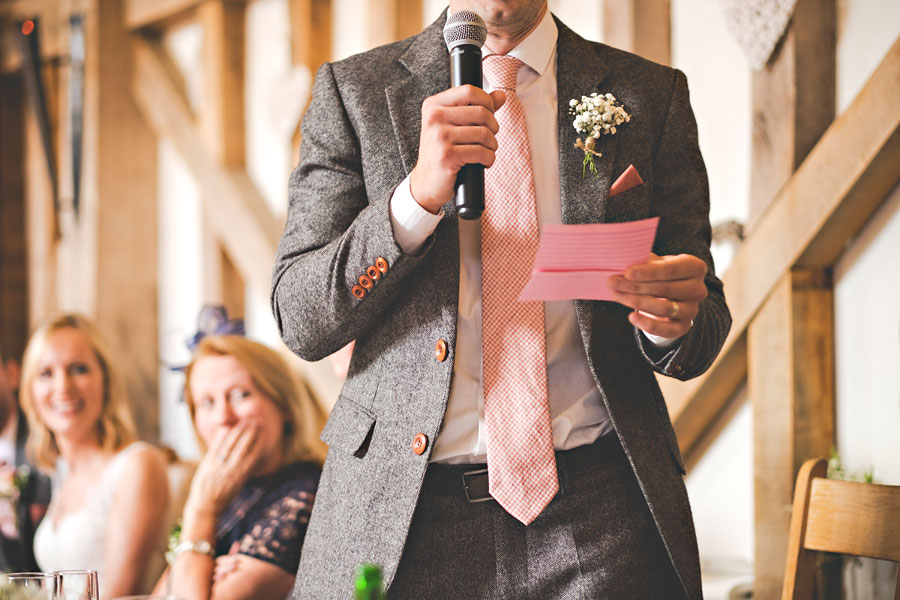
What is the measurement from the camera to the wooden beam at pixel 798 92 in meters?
2.16

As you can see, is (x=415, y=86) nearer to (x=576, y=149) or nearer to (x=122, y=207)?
(x=576, y=149)

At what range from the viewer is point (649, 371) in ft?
4.39

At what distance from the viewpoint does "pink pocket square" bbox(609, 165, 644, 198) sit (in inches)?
51.1

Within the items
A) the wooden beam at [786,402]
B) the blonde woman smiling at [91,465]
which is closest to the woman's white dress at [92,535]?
the blonde woman smiling at [91,465]

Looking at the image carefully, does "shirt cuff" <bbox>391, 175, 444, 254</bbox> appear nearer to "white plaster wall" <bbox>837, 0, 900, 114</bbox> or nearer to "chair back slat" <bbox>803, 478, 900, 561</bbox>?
"chair back slat" <bbox>803, 478, 900, 561</bbox>

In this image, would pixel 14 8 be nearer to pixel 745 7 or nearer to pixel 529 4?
pixel 745 7

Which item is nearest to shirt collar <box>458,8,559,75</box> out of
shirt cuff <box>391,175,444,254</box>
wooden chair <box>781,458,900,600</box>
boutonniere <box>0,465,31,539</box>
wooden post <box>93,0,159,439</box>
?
shirt cuff <box>391,175,444,254</box>

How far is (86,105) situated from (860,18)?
3.30 m

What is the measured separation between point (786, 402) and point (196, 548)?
143 cm

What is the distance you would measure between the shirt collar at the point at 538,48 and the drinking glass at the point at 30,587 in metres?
0.89

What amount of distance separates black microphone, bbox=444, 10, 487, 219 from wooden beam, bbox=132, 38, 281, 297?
7.76 feet

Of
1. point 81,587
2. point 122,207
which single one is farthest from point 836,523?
point 122,207

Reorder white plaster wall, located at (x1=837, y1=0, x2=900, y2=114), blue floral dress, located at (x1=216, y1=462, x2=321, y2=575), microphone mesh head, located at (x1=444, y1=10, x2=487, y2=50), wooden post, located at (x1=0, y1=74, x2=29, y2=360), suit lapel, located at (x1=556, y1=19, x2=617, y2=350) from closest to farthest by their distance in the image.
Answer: microphone mesh head, located at (x1=444, y1=10, x2=487, y2=50)
suit lapel, located at (x1=556, y1=19, x2=617, y2=350)
white plaster wall, located at (x1=837, y1=0, x2=900, y2=114)
blue floral dress, located at (x1=216, y1=462, x2=321, y2=575)
wooden post, located at (x1=0, y1=74, x2=29, y2=360)

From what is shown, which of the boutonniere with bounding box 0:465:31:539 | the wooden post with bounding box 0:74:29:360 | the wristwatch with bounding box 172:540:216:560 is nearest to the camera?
the wristwatch with bounding box 172:540:216:560
